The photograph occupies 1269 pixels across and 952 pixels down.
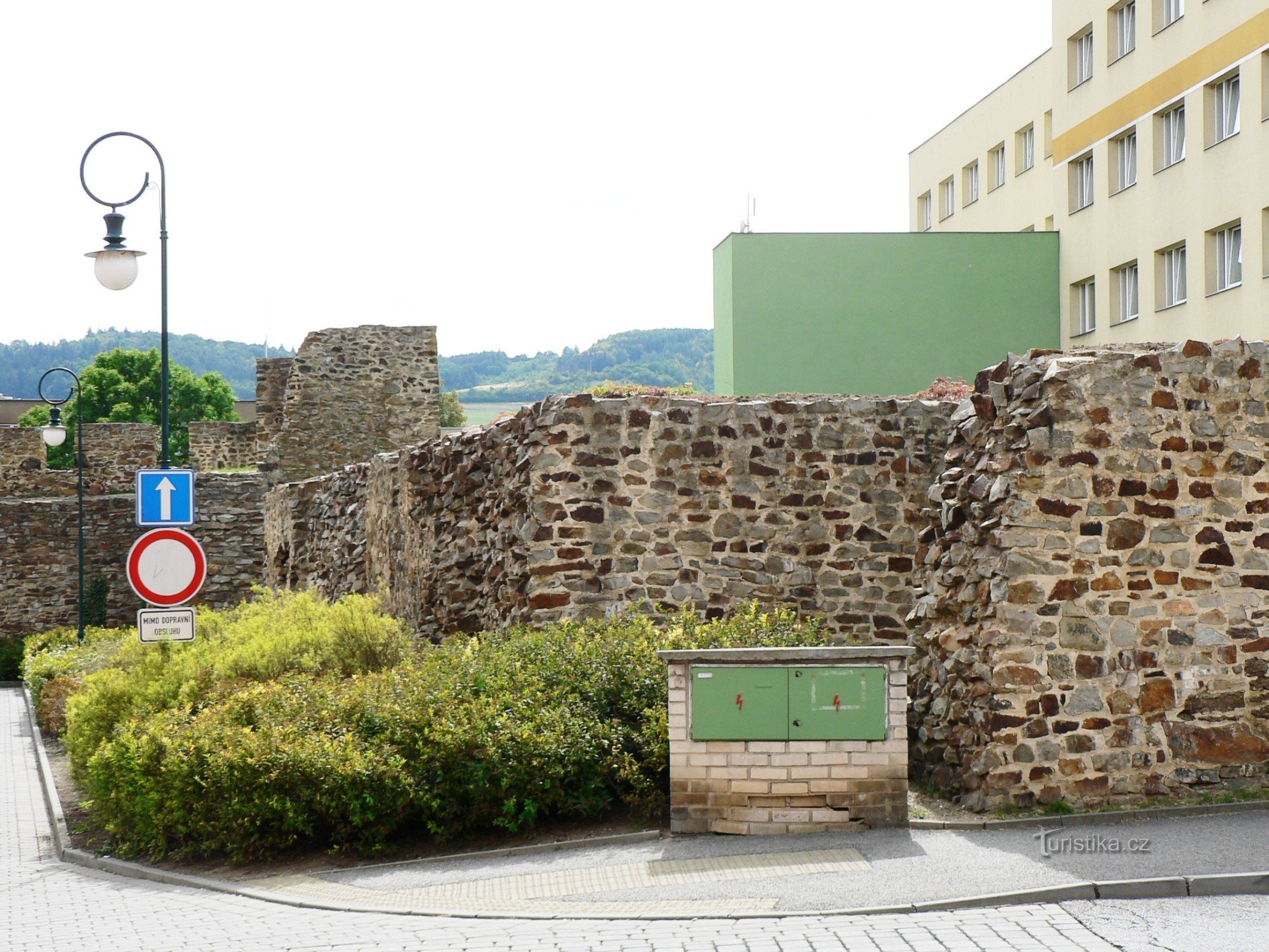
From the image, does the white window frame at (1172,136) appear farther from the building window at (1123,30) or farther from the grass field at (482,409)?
the grass field at (482,409)

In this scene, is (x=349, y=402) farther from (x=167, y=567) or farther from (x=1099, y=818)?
(x=1099, y=818)

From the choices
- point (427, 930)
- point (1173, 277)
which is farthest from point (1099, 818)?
point (1173, 277)

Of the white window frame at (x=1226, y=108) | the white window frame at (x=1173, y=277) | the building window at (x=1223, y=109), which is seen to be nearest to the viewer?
the white window frame at (x=1226, y=108)

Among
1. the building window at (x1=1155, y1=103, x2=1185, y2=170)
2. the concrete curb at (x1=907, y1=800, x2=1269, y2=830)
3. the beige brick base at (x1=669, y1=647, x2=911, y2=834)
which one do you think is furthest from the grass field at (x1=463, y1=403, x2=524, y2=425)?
the concrete curb at (x1=907, y1=800, x2=1269, y2=830)

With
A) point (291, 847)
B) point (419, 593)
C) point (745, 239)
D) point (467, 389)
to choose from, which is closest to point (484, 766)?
point (291, 847)

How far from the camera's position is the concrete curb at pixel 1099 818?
8.57 m

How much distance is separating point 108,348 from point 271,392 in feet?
511

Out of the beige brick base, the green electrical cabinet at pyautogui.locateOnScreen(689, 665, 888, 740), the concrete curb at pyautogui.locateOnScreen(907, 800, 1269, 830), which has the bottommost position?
the concrete curb at pyautogui.locateOnScreen(907, 800, 1269, 830)

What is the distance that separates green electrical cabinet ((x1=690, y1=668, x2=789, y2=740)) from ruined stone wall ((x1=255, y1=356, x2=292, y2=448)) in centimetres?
2564

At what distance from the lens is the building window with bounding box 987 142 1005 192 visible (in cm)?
3456

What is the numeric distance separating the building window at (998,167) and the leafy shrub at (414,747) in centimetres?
2600

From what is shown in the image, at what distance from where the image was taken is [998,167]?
34.9 metres

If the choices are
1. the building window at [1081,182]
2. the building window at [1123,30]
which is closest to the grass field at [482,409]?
the building window at [1081,182]

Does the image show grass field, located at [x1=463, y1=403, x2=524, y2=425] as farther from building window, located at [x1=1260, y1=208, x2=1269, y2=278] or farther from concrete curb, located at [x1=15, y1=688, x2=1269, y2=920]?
concrete curb, located at [x1=15, y1=688, x2=1269, y2=920]
